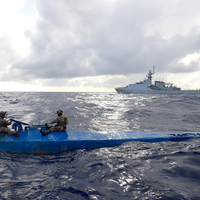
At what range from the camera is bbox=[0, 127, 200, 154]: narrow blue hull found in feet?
23.0

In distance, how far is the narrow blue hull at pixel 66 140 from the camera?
7012mm

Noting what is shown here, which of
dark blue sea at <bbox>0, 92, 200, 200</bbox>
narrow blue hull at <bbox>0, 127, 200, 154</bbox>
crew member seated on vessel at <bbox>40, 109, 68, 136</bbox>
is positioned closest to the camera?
dark blue sea at <bbox>0, 92, 200, 200</bbox>

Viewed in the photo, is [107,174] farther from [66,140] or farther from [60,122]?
[60,122]

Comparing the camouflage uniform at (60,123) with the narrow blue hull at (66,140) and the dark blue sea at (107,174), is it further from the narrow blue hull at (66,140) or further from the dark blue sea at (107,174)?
the dark blue sea at (107,174)

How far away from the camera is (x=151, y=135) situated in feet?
26.8

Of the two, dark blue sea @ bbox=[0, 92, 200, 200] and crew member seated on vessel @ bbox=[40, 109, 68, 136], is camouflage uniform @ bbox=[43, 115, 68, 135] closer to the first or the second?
crew member seated on vessel @ bbox=[40, 109, 68, 136]

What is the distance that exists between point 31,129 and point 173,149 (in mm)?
6932

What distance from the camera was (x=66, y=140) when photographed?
7.21 metres

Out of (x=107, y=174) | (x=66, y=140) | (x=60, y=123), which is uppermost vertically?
(x=60, y=123)

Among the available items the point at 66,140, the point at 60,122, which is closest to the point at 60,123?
the point at 60,122

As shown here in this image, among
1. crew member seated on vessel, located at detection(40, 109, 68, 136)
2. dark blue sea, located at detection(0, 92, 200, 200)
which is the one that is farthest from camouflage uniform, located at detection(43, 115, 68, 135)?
dark blue sea, located at detection(0, 92, 200, 200)

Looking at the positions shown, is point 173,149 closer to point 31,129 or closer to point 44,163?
point 44,163

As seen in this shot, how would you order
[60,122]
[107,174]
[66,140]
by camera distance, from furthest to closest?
[60,122] → [66,140] → [107,174]

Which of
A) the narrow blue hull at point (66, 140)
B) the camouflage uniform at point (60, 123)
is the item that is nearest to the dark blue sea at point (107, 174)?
the narrow blue hull at point (66, 140)
